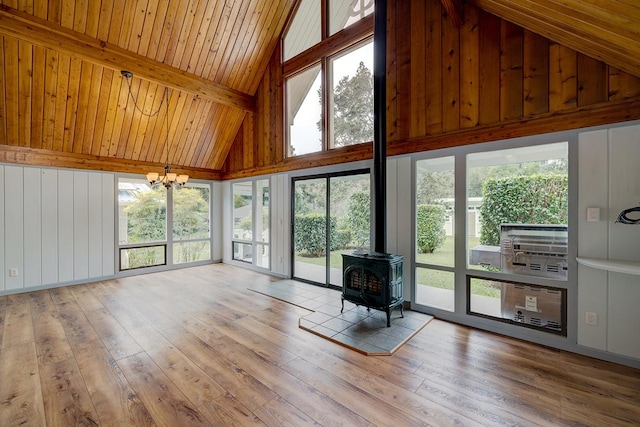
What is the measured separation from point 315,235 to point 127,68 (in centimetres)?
433

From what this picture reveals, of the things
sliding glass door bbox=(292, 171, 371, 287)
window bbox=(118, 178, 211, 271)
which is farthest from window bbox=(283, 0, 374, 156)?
window bbox=(118, 178, 211, 271)

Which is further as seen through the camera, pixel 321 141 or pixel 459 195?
pixel 321 141

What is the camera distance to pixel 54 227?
532 cm

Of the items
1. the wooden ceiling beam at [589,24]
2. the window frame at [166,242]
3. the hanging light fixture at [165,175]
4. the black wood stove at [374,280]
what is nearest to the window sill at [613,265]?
the wooden ceiling beam at [589,24]

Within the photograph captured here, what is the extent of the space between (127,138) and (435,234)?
629 centimetres

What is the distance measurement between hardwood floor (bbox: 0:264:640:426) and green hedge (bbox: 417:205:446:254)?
1037 millimetres

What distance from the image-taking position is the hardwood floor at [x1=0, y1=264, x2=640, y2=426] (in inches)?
79.2

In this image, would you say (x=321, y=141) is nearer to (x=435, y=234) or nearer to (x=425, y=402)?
(x=435, y=234)

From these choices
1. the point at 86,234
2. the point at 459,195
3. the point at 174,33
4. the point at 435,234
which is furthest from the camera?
the point at 86,234

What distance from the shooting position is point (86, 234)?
5.67 m

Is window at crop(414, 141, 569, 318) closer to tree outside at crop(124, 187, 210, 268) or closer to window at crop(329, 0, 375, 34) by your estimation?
window at crop(329, 0, 375, 34)

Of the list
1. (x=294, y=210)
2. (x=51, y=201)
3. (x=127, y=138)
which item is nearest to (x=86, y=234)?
(x=51, y=201)

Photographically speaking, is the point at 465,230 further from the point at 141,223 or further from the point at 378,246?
the point at 141,223

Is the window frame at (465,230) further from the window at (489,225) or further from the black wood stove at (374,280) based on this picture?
the black wood stove at (374,280)
